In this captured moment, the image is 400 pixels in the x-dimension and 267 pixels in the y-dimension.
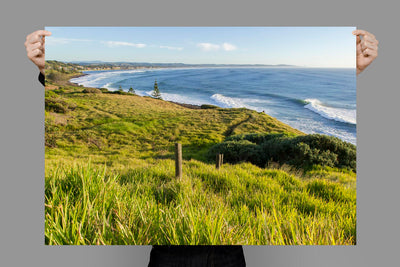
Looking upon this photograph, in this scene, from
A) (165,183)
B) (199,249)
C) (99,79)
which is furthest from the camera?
(99,79)

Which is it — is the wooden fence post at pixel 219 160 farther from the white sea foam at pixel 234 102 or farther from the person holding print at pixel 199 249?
the person holding print at pixel 199 249

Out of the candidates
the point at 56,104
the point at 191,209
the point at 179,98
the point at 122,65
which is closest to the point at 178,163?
the point at 191,209

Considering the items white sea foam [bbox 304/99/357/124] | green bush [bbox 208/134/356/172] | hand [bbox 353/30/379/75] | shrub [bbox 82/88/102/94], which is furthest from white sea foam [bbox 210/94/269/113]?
shrub [bbox 82/88/102/94]

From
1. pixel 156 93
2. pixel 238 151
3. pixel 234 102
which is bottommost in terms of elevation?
pixel 238 151

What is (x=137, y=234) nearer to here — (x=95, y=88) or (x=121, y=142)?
(x=121, y=142)

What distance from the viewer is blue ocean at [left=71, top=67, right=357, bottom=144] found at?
10.8ft

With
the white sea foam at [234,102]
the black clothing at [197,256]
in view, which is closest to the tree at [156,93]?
the white sea foam at [234,102]

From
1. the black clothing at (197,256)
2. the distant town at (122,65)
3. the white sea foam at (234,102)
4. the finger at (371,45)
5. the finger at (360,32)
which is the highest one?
the finger at (360,32)

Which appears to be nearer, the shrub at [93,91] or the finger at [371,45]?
the finger at [371,45]

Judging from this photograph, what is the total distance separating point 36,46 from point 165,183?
7.95ft

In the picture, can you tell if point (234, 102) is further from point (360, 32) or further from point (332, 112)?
point (360, 32)

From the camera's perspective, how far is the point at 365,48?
11.1ft

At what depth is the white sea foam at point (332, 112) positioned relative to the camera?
327 centimetres

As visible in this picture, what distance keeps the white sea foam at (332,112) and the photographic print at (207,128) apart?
0.01 m
